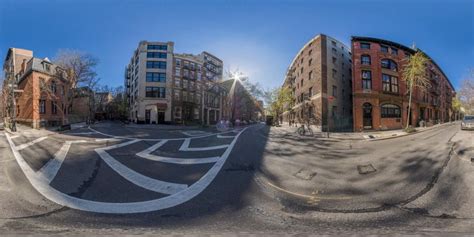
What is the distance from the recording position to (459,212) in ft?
14.6

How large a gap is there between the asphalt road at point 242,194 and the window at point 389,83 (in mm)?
16852

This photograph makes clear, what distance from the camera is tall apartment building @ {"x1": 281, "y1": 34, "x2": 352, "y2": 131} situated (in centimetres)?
2369

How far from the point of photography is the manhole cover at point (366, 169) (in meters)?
7.04

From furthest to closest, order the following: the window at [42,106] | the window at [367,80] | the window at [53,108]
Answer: the window at [53,108], the window at [42,106], the window at [367,80]

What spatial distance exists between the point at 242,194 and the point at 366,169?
453cm

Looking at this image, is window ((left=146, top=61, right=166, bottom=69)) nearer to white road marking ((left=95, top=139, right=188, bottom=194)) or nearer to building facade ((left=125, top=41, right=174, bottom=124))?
building facade ((left=125, top=41, right=174, bottom=124))

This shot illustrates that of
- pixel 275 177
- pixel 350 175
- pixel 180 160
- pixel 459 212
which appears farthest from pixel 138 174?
pixel 459 212

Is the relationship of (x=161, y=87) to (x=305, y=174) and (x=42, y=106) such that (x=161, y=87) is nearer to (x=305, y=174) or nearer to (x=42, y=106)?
(x=42, y=106)

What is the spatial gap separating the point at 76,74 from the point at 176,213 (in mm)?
28105

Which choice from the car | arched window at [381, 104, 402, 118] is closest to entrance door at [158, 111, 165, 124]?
arched window at [381, 104, 402, 118]

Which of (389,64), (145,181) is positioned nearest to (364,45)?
(389,64)

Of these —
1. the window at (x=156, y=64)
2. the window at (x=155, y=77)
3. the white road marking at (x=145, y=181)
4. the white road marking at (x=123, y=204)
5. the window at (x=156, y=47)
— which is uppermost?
the window at (x=156, y=47)

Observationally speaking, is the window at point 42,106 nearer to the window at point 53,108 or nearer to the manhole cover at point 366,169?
the window at point 53,108

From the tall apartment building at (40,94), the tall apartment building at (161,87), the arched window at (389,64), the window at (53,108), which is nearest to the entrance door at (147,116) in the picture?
the tall apartment building at (161,87)
